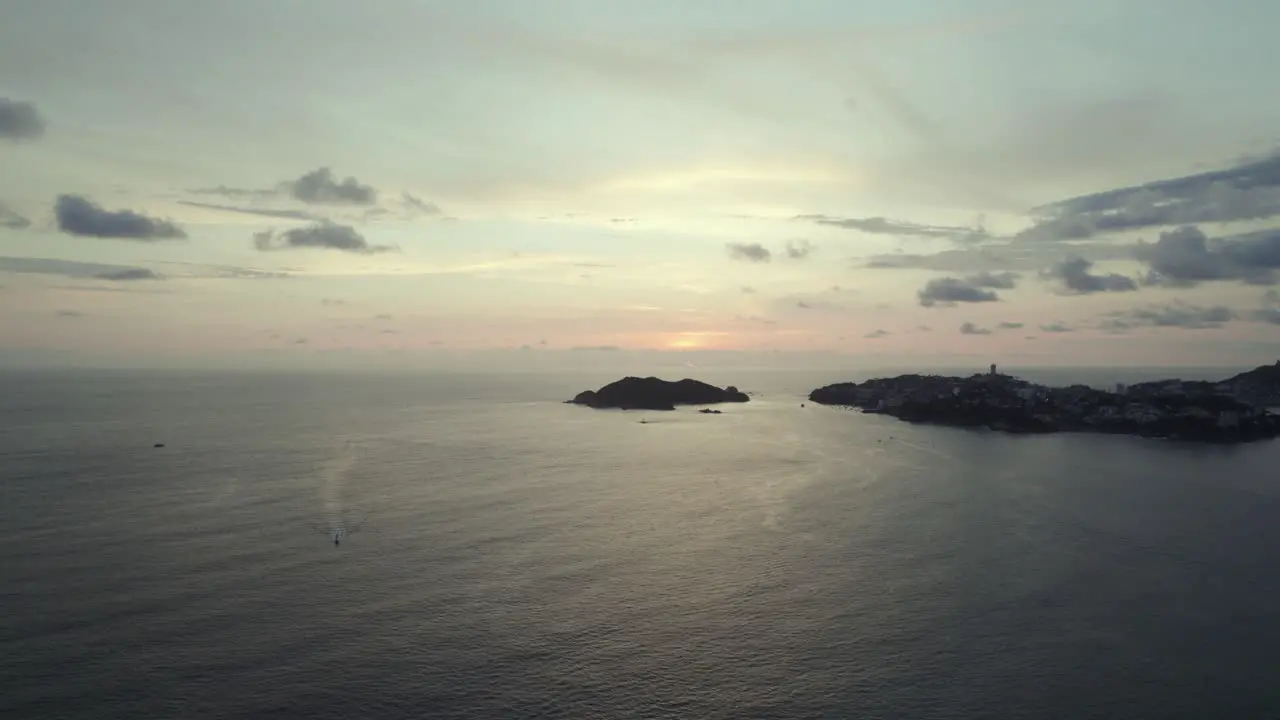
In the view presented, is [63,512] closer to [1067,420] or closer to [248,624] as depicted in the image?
[248,624]

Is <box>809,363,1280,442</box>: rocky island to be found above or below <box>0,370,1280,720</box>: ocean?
above

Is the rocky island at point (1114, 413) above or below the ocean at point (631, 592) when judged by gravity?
above

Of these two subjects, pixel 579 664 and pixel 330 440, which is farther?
pixel 330 440

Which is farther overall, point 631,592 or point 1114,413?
point 1114,413

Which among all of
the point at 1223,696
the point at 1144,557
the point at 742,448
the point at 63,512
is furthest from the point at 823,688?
the point at 742,448

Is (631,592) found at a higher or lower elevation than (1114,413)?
lower

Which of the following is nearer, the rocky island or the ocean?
the ocean

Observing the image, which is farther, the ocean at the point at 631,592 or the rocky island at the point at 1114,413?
the rocky island at the point at 1114,413

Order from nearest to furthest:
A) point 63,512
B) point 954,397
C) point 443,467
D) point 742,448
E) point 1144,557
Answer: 1. point 1144,557
2. point 63,512
3. point 443,467
4. point 742,448
5. point 954,397
